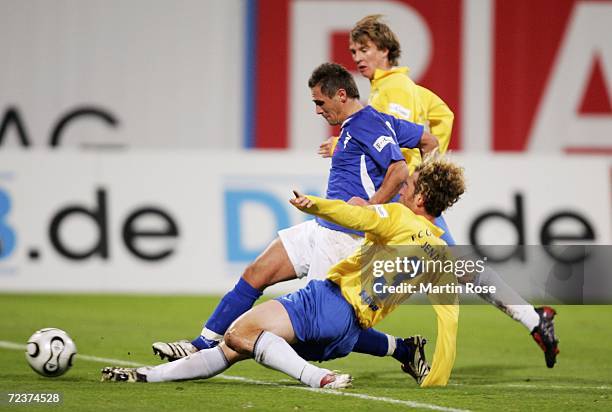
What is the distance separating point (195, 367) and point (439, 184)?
60.1 inches

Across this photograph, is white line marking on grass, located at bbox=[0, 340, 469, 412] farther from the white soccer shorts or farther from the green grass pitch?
the white soccer shorts

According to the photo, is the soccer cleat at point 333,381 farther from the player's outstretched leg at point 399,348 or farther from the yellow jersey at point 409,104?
the yellow jersey at point 409,104

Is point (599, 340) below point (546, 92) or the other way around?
below

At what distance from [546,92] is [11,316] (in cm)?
913

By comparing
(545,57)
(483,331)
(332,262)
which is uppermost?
(545,57)

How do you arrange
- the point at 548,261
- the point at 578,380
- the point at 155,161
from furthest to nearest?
the point at 155,161, the point at 548,261, the point at 578,380

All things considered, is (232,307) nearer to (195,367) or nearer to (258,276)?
(258,276)

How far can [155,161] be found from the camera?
43.8 feet

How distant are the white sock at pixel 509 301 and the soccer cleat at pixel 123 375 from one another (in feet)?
6.97

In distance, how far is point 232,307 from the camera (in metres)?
7.42

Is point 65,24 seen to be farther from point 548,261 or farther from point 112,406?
point 112,406

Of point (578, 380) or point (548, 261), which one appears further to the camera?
point (548, 261)

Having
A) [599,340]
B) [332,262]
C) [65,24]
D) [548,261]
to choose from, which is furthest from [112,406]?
[65,24]

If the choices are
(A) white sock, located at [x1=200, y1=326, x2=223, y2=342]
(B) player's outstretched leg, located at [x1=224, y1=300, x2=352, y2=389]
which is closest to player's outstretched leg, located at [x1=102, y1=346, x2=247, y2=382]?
(B) player's outstretched leg, located at [x1=224, y1=300, x2=352, y2=389]
